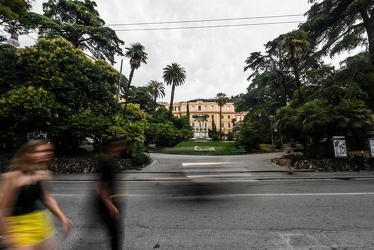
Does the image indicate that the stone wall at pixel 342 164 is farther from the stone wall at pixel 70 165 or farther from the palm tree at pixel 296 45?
the stone wall at pixel 70 165

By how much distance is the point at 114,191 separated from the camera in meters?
2.96

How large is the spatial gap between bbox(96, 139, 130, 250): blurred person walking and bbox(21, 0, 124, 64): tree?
60.0 ft

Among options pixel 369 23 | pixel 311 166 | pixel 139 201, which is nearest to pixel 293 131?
pixel 311 166

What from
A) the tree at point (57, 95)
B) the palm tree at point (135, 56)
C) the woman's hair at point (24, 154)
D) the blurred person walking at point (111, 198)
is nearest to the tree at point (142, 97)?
the palm tree at point (135, 56)

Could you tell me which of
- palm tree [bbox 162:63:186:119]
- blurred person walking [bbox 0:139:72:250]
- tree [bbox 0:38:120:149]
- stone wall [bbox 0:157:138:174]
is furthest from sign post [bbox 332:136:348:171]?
palm tree [bbox 162:63:186:119]

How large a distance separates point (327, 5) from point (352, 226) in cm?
2018

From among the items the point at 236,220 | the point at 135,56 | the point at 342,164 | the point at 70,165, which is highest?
the point at 135,56

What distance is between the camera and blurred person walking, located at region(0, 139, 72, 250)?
1718mm

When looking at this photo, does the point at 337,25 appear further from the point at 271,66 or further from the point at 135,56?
the point at 135,56

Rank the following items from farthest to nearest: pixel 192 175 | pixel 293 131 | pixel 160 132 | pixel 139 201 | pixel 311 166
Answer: pixel 160 132, pixel 293 131, pixel 311 166, pixel 192 175, pixel 139 201

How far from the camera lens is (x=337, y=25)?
1678 cm

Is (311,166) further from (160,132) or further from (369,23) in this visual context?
(160,132)

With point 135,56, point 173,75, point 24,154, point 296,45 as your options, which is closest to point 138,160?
point 24,154

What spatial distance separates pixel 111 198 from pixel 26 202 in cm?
119
